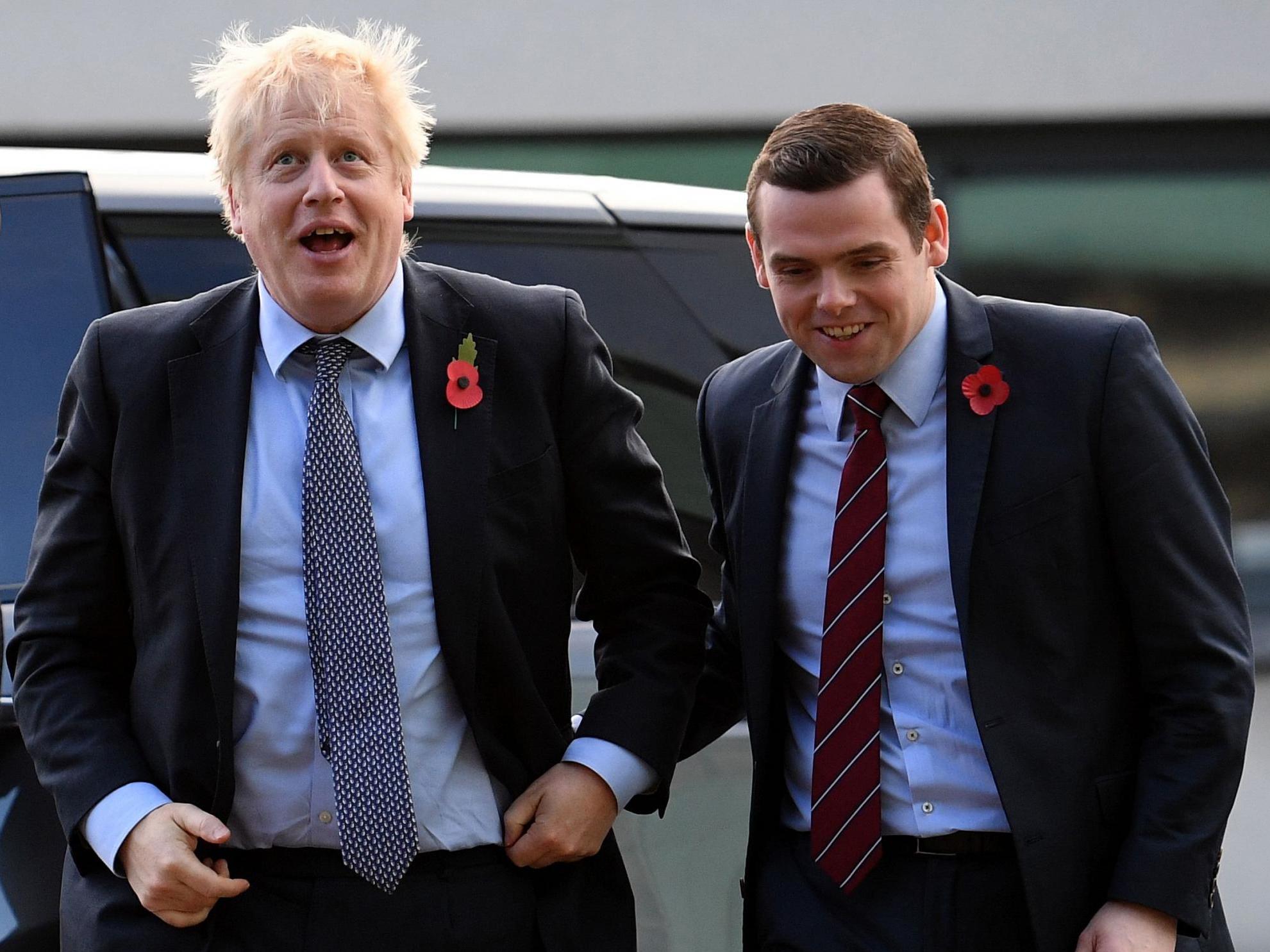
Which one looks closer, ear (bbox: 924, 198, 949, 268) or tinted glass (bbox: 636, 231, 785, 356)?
ear (bbox: 924, 198, 949, 268)

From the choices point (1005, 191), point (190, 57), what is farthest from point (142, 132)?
point (1005, 191)

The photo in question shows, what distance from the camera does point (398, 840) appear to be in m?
2.01

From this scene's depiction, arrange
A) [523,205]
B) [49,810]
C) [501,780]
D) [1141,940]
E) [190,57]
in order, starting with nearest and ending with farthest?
[1141,940] < [501,780] < [49,810] < [523,205] < [190,57]

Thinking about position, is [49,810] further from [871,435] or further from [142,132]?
[142,132]

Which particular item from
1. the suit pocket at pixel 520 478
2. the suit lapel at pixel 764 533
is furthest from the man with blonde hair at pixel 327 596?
the suit lapel at pixel 764 533

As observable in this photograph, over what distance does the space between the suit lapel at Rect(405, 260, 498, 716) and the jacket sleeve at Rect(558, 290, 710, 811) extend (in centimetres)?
14

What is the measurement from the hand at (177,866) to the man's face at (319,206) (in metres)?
0.68

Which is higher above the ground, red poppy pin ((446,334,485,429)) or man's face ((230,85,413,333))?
man's face ((230,85,413,333))

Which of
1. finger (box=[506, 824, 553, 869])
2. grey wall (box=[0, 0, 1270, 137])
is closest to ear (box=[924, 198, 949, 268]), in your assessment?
finger (box=[506, 824, 553, 869])

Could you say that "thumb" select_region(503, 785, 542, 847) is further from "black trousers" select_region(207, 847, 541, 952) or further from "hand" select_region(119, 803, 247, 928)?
"hand" select_region(119, 803, 247, 928)

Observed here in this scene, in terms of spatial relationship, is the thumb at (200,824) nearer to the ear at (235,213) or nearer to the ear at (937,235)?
the ear at (235,213)

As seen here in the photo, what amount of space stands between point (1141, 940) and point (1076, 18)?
6.39 m

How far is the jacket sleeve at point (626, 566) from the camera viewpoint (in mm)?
2207

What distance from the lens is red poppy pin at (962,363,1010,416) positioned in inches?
82.7
